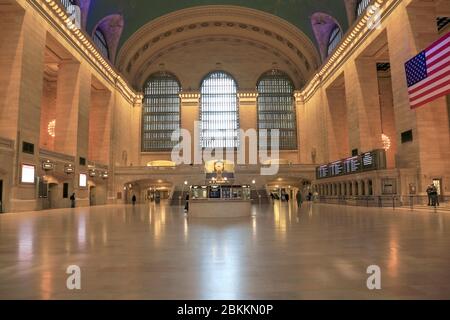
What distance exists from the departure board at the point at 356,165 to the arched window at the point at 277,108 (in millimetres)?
12179

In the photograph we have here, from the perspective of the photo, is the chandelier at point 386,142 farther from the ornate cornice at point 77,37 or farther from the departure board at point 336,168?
the ornate cornice at point 77,37

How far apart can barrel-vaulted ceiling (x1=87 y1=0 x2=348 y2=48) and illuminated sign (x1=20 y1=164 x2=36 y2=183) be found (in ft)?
51.4

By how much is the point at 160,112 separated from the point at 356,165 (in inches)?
1069

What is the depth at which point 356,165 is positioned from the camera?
23.4 metres

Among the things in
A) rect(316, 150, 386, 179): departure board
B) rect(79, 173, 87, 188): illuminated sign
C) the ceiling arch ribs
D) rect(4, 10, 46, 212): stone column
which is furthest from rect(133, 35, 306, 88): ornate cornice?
rect(4, 10, 46, 212): stone column

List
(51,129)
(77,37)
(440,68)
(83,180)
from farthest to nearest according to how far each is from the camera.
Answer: (51,129), (83,180), (77,37), (440,68)

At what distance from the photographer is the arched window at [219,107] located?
1713 inches

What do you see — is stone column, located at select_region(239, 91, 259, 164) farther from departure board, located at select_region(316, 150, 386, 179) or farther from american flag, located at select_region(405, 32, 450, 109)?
american flag, located at select_region(405, 32, 450, 109)

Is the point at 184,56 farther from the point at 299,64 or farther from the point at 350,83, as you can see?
the point at 350,83

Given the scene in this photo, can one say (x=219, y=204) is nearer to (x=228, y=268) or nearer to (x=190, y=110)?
(x=228, y=268)

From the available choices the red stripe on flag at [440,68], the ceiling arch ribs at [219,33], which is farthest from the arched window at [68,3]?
the red stripe on flag at [440,68]

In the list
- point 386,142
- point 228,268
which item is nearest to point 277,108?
point 386,142
